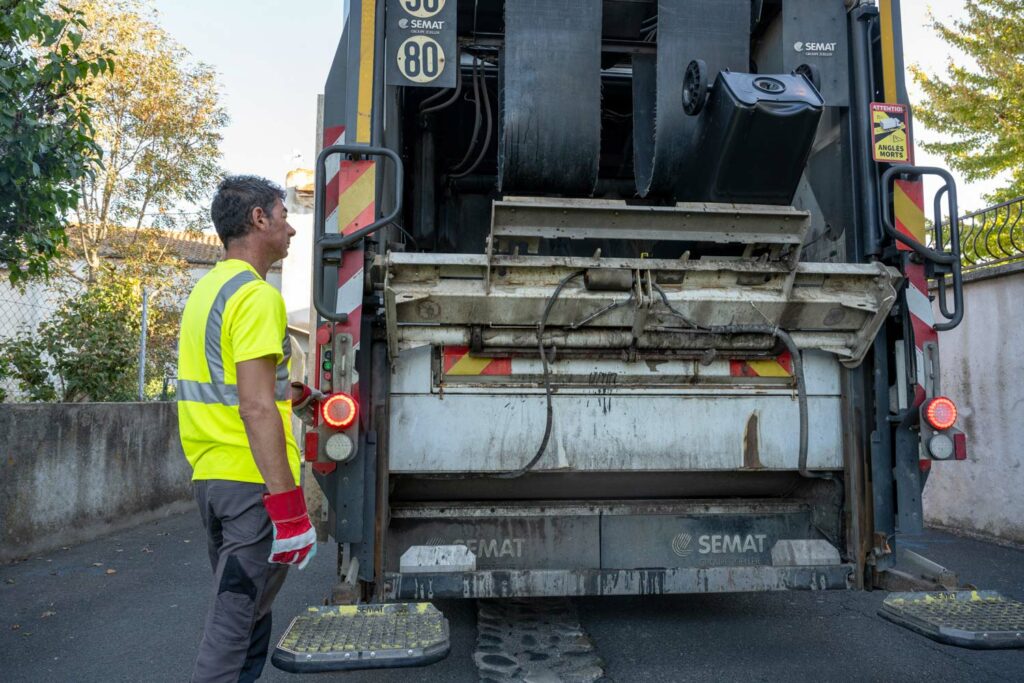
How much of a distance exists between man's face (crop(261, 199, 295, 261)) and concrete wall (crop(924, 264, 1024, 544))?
5557 millimetres

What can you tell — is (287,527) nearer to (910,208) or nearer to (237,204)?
(237,204)

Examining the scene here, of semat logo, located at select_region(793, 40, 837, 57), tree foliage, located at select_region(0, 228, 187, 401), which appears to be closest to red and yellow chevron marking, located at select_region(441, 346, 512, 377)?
semat logo, located at select_region(793, 40, 837, 57)

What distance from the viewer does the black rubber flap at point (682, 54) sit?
352 cm

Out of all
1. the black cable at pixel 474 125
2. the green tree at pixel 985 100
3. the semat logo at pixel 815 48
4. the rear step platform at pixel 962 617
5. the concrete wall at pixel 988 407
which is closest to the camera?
the rear step platform at pixel 962 617

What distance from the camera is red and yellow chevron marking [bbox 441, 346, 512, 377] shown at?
127 inches

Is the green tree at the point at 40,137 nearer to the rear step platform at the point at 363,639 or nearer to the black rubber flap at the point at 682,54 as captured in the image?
the black rubber flap at the point at 682,54

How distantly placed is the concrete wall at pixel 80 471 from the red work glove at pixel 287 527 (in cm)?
447

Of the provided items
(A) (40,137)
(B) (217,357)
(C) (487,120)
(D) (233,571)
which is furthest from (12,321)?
(D) (233,571)

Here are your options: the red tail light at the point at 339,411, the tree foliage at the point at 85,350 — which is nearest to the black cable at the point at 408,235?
the red tail light at the point at 339,411

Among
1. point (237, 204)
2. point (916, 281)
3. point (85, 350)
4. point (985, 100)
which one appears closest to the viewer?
point (237, 204)

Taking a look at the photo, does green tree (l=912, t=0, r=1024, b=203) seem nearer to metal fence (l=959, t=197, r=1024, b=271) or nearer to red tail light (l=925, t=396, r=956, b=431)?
metal fence (l=959, t=197, r=1024, b=271)

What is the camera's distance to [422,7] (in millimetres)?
3369

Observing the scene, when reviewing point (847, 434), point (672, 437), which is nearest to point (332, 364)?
point (672, 437)

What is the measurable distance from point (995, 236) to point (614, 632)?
461 centimetres
